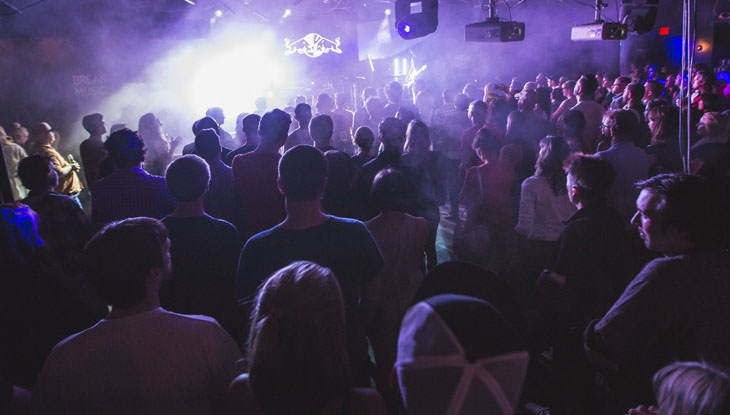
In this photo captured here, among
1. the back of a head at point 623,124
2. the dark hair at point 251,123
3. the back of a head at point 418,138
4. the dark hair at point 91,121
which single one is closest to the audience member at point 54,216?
the dark hair at point 251,123

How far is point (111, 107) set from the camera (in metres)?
9.77

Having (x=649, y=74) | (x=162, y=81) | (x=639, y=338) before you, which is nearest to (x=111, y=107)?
(x=162, y=81)

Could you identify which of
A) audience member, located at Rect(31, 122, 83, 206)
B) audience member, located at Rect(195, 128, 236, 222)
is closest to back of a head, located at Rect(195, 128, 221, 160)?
audience member, located at Rect(195, 128, 236, 222)

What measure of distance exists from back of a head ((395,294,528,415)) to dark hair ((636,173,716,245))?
3.71 feet

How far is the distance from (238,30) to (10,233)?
497 inches

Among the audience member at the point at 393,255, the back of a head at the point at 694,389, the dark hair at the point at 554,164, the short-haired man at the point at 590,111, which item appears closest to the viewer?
the back of a head at the point at 694,389

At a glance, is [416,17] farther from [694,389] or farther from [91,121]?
[694,389]

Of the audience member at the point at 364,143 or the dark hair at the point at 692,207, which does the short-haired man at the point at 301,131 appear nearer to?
the audience member at the point at 364,143

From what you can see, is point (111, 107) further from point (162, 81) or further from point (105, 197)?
point (105, 197)

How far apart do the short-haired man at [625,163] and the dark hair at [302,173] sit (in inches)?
81.5

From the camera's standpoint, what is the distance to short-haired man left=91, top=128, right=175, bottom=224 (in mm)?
2863

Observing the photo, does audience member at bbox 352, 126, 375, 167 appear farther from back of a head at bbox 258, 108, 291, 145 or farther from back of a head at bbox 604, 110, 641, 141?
back of a head at bbox 604, 110, 641, 141

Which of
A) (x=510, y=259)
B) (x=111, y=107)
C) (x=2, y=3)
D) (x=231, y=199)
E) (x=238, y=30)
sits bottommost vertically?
(x=510, y=259)

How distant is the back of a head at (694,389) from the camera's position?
1025 millimetres
